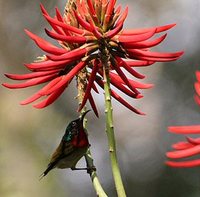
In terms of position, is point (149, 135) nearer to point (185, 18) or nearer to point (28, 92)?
Answer: point (185, 18)

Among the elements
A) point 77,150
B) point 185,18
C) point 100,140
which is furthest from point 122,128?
point 77,150

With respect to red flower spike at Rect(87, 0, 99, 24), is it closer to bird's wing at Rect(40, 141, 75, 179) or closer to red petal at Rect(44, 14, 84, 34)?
red petal at Rect(44, 14, 84, 34)

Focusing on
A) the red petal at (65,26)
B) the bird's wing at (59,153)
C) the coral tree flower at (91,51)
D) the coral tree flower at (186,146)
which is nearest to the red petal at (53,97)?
the coral tree flower at (91,51)

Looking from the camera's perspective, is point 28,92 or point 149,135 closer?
point 28,92

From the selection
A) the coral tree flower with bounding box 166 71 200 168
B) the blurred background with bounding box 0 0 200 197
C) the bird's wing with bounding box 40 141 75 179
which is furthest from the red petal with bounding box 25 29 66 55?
the blurred background with bounding box 0 0 200 197

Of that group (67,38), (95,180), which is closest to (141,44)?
(67,38)

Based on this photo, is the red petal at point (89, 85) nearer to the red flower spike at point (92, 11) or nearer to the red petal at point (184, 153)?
the red flower spike at point (92, 11)
